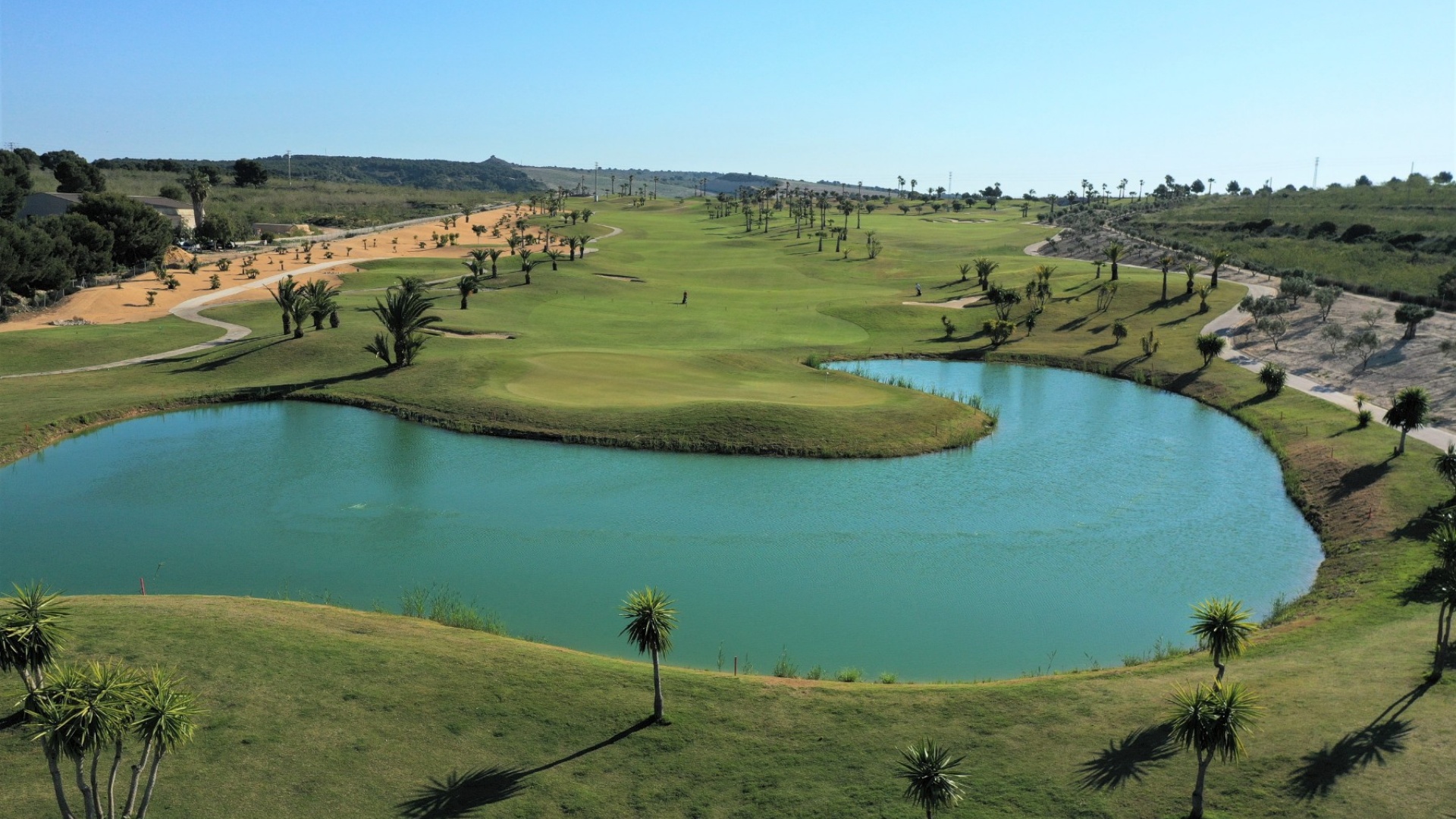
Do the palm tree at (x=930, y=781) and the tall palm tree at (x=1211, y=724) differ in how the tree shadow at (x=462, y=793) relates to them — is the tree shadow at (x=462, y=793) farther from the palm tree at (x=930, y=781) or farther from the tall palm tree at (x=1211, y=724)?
the tall palm tree at (x=1211, y=724)

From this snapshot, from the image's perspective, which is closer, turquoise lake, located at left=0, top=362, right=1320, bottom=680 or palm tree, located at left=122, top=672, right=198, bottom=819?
palm tree, located at left=122, top=672, right=198, bottom=819

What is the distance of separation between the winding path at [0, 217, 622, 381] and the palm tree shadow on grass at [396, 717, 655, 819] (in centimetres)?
5532

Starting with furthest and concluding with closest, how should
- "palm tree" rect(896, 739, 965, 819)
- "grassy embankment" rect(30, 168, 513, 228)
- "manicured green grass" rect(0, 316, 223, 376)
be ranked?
"grassy embankment" rect(30, 168, 513, 228) < "manicured green grass" rect(0, 316, 223, 376) < "palm tree" rect(896, 739, 965, 819)

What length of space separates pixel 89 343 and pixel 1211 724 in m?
74.2

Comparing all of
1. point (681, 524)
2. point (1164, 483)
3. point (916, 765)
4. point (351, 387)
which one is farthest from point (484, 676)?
point (351, 387)

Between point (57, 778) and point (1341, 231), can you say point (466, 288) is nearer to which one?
point (57, 778)

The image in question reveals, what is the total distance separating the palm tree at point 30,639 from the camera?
723 inches

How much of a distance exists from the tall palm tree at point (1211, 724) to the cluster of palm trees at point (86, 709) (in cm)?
1859

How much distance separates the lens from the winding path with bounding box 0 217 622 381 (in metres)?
63.3

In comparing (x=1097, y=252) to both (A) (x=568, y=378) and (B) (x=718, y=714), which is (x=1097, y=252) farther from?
(B) (x=718, y=714)

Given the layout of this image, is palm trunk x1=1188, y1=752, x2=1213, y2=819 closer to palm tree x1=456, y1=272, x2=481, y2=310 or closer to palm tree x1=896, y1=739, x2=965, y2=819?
palm tree x1=896, y1=739, x2=965, y2=819

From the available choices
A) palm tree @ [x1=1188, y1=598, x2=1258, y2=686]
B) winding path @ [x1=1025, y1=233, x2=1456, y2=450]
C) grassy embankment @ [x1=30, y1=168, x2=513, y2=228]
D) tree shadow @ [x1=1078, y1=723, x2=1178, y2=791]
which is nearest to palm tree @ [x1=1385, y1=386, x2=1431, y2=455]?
winding path @ [x1=1025, y1=233, x2=1456, y2=450]

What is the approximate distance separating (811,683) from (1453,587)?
51.8 ft

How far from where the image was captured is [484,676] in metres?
24.6
